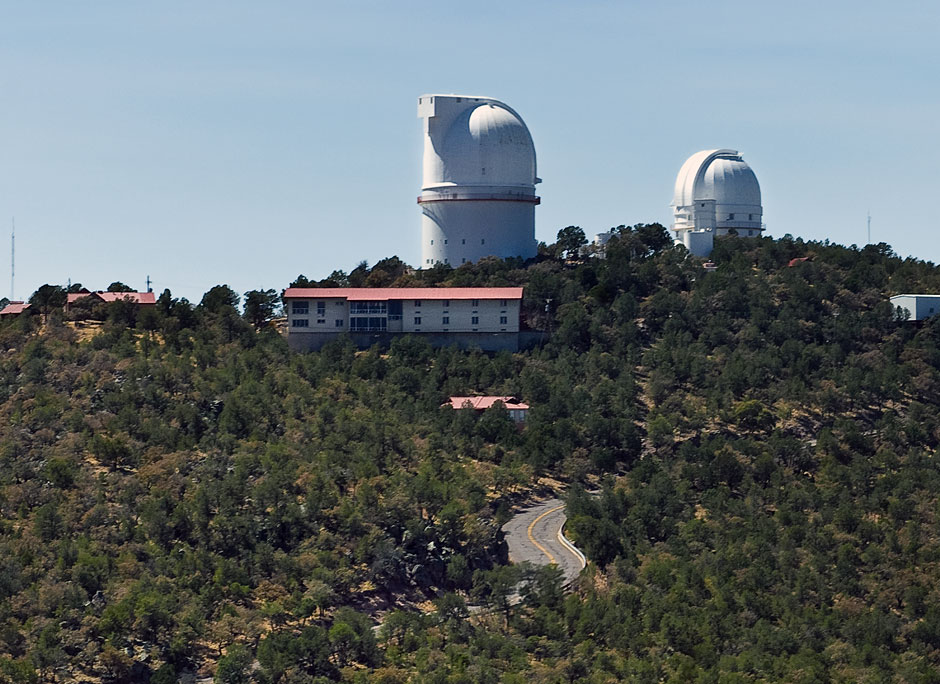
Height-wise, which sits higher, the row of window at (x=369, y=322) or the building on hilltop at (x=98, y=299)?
the building on hilltop at (x=98, y=299)

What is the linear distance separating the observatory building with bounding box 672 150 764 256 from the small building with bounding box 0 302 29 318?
1551 inches

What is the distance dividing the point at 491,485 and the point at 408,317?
735 inches

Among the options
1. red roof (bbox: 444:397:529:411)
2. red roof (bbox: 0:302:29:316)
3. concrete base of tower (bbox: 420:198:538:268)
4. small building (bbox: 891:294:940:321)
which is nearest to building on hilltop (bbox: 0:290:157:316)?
red roof (bbox: 0:302:29:316)

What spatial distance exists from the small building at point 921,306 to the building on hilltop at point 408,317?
2054 centimetres

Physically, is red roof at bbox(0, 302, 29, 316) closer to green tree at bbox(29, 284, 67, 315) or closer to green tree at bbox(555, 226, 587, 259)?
green tree at bbox(29, 284, 67, 315)

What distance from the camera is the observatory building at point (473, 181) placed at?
345ft

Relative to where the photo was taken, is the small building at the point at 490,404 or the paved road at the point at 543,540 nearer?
the paved road at the point at 543,540

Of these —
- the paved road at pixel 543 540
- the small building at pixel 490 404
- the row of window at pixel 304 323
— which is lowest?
the paved road at pixel 543 540

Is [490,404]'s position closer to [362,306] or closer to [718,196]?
[362,306]

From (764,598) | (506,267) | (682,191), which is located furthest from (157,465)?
(682,191)

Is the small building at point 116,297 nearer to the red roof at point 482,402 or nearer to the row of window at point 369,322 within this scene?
the row of window at point 369,322

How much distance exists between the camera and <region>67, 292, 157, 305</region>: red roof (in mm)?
95562

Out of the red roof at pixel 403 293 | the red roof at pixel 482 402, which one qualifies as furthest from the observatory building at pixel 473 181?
the red roof at pixel 482 402

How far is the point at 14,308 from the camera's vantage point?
318 ft
